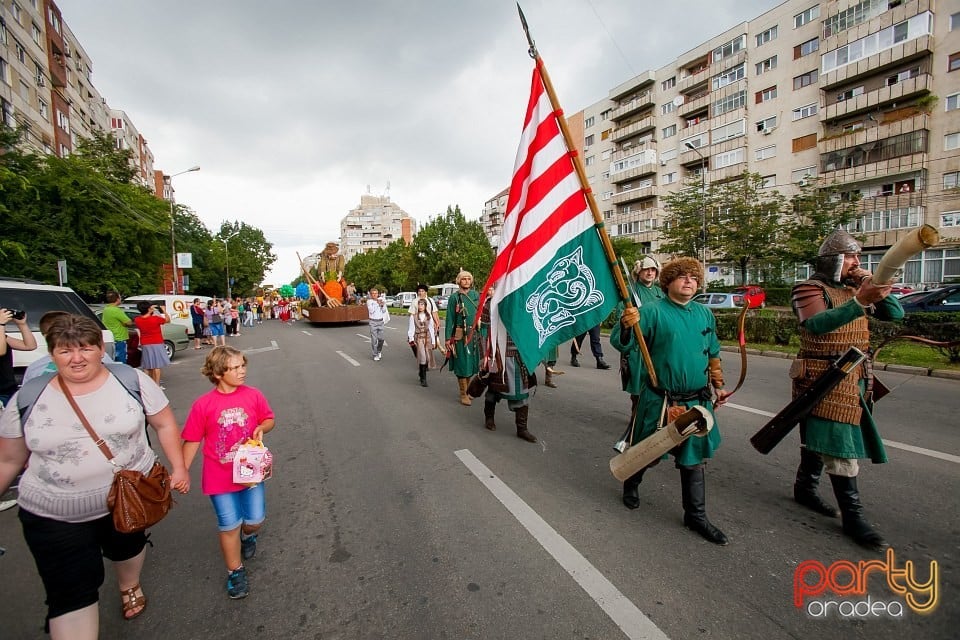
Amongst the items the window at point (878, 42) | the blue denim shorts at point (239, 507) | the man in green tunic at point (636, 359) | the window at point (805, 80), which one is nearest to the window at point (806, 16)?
the window at point (878, 42)

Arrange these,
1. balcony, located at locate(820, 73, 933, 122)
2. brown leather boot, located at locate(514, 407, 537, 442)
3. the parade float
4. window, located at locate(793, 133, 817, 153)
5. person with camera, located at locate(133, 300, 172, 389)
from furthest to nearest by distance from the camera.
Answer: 1. window, located at locate(793, 133, 817, 153)
2. balcony, located at locate(820, 73, 933, 122)
3. the parade float
4. person with camera, located at locate(133, 300, 172, 389)
5. brown leather boot, located at locate(514, 407, 537, 442)

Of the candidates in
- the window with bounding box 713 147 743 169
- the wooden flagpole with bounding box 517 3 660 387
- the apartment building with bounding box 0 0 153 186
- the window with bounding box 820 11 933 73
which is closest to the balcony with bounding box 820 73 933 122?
the window with bounding box 820 11 933 73

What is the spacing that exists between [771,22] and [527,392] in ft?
146

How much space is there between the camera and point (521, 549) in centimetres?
287

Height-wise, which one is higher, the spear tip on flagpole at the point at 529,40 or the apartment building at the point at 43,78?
the apartment building at the point at 43,78

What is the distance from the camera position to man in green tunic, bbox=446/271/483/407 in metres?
6.86

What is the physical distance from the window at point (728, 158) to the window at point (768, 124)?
1969mm

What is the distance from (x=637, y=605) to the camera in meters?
2.33

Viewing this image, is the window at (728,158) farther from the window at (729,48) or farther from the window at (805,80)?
the window at (729,48)

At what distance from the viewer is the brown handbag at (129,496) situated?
1979 millimetres

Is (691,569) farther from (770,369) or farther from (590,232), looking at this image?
(770,369)

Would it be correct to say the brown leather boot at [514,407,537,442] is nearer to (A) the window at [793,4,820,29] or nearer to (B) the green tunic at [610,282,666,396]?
(B) the green tunic at [610,282,666,396]

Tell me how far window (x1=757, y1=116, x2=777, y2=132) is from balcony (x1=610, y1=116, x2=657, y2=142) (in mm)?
11442

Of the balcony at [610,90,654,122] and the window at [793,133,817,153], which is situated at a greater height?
the balcony at [610,90,654,122]
